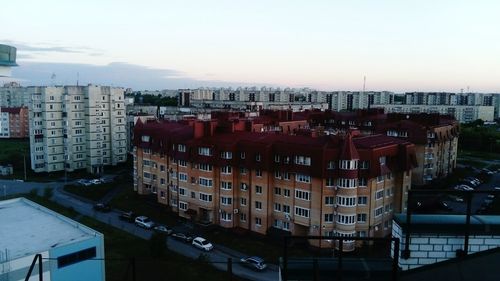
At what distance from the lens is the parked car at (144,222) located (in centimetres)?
2204

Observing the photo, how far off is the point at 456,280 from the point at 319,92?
97.0 metres

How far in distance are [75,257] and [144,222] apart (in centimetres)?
940

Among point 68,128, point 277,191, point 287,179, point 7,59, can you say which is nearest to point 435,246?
point 7,59

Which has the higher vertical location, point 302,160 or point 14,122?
point 302,160

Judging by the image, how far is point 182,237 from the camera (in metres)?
20.2

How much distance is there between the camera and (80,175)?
36156mm

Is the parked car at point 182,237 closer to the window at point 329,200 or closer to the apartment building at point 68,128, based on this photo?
the window at point 329,200

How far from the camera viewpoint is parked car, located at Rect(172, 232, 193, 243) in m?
20.0

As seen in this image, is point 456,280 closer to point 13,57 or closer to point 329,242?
point 13,57

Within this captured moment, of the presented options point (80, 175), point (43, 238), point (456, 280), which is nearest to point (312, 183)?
point (43, 238)

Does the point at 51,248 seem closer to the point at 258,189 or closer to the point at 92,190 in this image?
the point at 258,189

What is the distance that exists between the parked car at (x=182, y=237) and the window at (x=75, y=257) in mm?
6871

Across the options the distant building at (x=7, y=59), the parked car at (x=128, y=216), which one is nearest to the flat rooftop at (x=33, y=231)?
the distant building at (x=7, y=59)

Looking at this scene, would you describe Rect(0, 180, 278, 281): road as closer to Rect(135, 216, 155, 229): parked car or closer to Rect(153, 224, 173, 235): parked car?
Rect(135, 216, 155, 229): parked car
